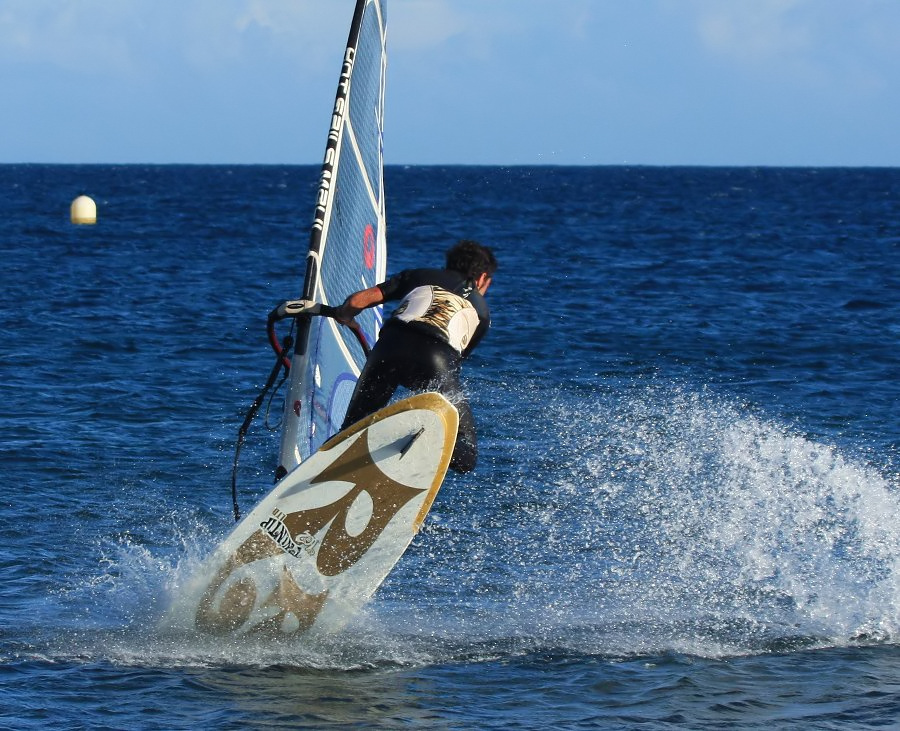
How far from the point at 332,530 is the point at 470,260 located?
58.6 inches

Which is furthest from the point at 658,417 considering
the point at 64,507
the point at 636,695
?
the point at 636,695

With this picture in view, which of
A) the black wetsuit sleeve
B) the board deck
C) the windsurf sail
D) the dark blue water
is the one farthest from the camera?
the windsurf sail

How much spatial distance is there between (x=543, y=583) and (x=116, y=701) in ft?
9.93

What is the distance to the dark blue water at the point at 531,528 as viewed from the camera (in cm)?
613

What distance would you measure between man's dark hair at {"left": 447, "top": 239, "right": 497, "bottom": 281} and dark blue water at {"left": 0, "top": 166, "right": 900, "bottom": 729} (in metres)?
1.92

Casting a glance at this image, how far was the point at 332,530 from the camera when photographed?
6.50 metres

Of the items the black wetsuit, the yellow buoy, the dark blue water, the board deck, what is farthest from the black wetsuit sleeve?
the yellow buoy

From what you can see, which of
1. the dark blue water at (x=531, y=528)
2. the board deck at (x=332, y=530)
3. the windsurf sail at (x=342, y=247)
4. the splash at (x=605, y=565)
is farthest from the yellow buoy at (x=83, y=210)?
the board deck at (x=332, y=530)

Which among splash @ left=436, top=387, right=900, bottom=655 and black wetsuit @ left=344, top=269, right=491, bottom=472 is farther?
splash @ left=436, top=387, right=900, bottom=655

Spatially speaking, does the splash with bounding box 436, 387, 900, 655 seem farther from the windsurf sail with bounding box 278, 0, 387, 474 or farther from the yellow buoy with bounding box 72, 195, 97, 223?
the yellow buoy with bounding box 72, 195, 97, 223

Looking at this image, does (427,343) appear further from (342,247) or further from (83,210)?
(83,210)

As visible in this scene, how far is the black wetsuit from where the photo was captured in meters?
6.36

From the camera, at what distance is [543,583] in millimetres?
8133

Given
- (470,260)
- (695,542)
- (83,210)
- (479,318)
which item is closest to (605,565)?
(695,542)
